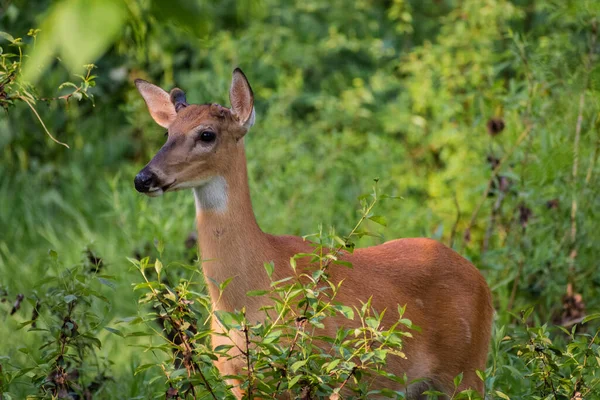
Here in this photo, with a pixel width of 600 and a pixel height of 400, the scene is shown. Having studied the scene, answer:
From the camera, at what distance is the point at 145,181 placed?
12.9ft

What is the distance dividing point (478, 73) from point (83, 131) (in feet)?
11.7

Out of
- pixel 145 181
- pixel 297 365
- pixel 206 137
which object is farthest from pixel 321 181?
pixel 297 365

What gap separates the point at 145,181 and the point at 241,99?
66 centimetres

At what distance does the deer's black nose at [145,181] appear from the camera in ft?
12.9

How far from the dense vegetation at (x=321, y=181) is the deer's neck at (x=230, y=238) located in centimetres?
36

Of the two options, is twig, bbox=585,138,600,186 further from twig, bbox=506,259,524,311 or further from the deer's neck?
the deer's neck

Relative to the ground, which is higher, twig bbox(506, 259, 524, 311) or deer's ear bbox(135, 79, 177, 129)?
deer's ear bbox(135, 79, 177, 129)

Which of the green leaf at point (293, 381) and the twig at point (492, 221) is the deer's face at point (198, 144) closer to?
the green leaf at point (293, 381)

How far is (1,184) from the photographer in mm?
8391

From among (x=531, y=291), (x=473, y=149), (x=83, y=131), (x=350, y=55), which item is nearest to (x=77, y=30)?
(x=531, y=291)

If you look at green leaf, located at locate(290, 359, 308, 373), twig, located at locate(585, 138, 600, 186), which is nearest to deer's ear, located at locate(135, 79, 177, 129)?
green leaf, located at locate(290, 359, 308, 373)

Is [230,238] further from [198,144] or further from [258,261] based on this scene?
[198,144]

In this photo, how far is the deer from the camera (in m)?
4.05

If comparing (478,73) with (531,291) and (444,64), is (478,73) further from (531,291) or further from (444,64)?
(531,291)
